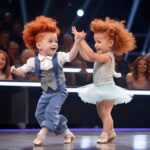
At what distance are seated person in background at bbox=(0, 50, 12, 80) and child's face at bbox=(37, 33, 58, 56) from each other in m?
1.81

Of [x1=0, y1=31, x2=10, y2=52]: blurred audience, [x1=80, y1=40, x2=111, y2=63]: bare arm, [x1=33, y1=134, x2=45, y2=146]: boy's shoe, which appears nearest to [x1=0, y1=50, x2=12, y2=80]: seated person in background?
[x1=0, y1=31, x2=10, y2=52]: blurred audience

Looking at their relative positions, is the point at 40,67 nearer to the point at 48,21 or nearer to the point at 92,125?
the point at 48,21

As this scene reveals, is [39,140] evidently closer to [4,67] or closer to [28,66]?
[28,66]

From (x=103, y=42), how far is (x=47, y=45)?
1.84 feet

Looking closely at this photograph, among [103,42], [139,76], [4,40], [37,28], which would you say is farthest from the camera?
[4,40]

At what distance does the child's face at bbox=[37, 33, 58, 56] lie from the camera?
4.50 meters

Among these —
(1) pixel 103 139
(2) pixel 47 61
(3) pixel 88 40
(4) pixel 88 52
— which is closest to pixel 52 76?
(2) pixel 47 61

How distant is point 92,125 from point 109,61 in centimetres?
228

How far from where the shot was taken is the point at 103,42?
4.71m

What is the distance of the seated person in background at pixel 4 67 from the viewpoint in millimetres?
6270

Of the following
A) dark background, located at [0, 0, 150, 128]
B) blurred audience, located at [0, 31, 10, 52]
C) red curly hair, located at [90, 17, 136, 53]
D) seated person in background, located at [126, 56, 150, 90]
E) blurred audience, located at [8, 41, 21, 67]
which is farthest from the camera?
blurred audience, located at [0, 31, 10, 52]

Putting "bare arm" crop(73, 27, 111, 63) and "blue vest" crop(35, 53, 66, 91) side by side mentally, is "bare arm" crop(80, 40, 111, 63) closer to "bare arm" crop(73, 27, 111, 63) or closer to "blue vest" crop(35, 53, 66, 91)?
"bare arm" crop(73, 27, 111, 63)

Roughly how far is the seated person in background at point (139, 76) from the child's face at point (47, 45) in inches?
107

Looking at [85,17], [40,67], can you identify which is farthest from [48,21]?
[85,17]
